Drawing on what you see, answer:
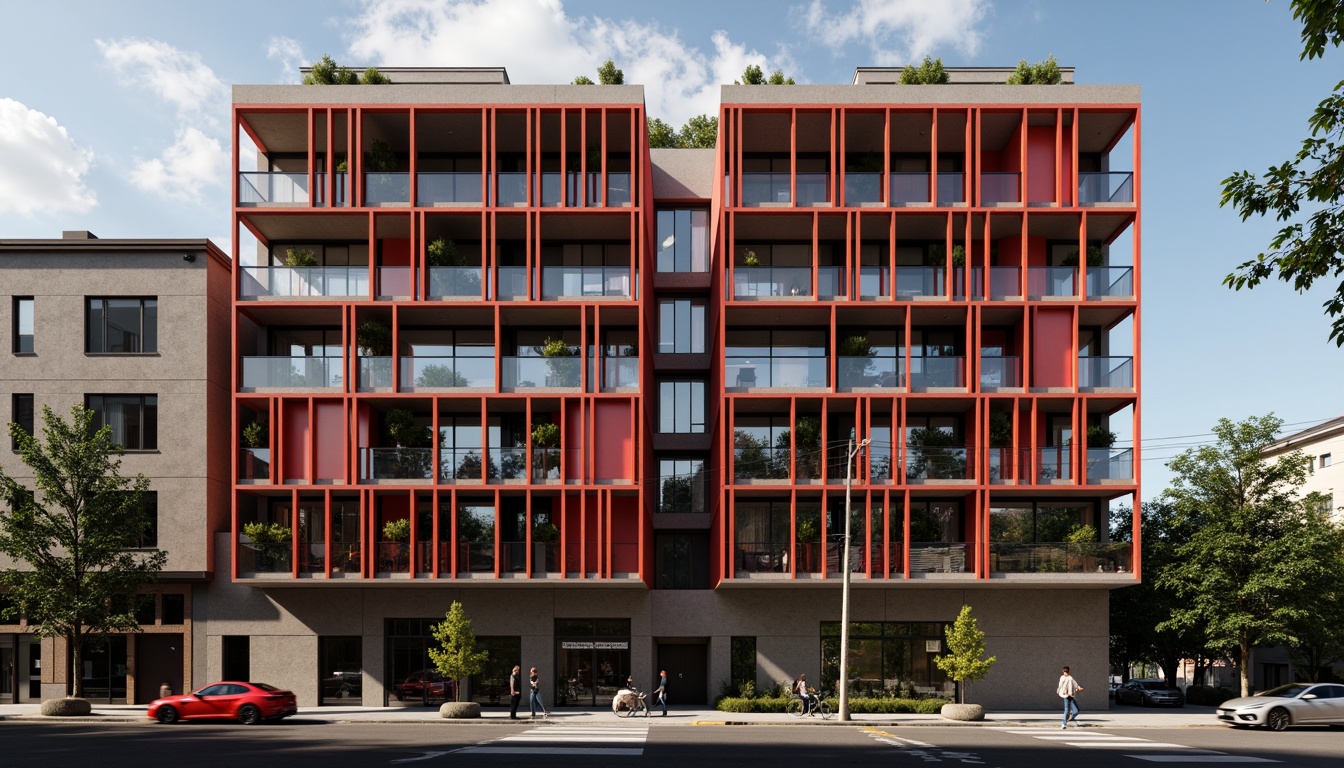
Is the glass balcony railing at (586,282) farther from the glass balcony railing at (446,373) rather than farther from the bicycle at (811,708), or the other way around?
the bicycle at (811,708)

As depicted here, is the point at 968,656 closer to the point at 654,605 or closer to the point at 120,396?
the point at 654,605

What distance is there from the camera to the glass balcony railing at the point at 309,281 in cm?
3531

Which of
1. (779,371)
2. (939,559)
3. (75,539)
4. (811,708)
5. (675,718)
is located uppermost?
(779,371)

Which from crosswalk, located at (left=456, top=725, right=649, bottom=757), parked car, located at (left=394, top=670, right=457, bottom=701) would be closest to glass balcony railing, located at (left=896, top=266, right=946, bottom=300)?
crosswalk, located at (left=456, top=725, right=649, bottom=757)

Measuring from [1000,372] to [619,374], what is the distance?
13203 millimetres

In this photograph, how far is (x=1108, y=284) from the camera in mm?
35312

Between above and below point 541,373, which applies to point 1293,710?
below

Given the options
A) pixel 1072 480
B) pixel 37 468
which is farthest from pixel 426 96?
pixel 1072 480

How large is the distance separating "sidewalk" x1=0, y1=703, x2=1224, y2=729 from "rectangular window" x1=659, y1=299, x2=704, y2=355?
548 inches

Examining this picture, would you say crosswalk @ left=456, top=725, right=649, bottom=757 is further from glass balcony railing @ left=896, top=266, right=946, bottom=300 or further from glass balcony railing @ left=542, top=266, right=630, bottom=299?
→ glass balcony railing @ left=896, top=266, right=946, bottom=300

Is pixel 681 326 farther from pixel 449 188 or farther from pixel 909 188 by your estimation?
pixel 449 188

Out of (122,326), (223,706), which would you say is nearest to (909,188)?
(223,706)

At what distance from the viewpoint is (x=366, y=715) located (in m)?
31.6

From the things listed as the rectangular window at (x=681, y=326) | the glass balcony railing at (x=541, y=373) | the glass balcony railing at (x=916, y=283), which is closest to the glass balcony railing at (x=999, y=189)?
the glass balcony railing at (x=916, y=283)
